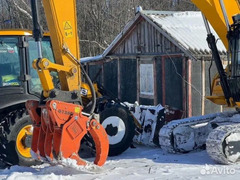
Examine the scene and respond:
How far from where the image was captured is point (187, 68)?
1107 centimetres

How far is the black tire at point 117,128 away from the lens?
738 centimetres

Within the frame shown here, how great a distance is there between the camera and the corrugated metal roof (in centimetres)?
1129

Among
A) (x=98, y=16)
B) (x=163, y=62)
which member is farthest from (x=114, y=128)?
(x=98, y=16)

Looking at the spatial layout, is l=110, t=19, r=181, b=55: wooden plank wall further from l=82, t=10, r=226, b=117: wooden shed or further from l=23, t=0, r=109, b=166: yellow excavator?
l=23, t=0, r=109, b=166: yellow excavator

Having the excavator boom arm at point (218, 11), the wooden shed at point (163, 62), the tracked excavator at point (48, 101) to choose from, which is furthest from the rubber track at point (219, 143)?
the wooden shed at point (163, 62)

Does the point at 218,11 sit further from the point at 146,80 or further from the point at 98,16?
the point at 98,16

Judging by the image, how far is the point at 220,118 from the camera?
7.62 m

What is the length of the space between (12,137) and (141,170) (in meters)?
2.11

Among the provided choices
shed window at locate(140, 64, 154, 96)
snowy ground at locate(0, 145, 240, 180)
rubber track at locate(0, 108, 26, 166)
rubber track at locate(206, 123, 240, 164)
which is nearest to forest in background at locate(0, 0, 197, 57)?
shed window at locate(140, 64, 154, 96)

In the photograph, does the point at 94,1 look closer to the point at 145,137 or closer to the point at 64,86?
the point at 145,137

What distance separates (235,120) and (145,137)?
2.11 metres

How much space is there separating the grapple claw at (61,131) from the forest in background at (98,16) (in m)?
21.7

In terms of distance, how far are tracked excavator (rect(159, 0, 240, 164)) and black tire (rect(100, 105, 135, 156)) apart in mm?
687

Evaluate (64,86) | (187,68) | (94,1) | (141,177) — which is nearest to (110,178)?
(141,177)
